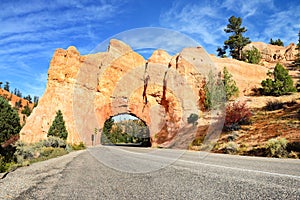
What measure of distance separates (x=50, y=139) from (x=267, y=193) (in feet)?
67.7

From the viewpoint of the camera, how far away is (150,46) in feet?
20.3

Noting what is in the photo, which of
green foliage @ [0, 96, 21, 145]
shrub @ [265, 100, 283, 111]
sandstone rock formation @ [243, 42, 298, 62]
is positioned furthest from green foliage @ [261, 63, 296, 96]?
green foliage @ [0, 96, 21, 145]

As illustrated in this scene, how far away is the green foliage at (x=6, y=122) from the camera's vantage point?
1717 centimetres

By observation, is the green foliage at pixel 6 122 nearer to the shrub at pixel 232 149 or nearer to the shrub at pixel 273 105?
the shrub at pixel 232 149

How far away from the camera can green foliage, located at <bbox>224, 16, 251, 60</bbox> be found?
44.8m

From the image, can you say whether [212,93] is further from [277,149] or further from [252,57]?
[252,57]

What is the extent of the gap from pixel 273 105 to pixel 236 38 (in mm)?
23227

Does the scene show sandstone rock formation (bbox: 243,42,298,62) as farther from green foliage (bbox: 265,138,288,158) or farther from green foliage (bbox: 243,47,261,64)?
green foliage (bbox: 265,138,288,158)

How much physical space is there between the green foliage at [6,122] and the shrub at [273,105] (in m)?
24.3

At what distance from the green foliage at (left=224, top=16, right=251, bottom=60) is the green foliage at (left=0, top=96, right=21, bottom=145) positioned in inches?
1564

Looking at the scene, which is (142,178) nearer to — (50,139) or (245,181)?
(245,181)

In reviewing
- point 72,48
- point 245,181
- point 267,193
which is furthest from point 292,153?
point 72,48

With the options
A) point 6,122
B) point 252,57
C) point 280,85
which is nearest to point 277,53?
point 252,57

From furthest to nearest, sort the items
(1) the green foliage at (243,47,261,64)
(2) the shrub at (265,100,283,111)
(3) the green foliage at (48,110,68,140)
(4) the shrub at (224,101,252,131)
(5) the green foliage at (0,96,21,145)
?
1. (1) the green foliage at (243,47,261,64)
2. (3) the green foliage at (48,110,68,140)
3. (2) the shrub at (265,100,283,111)
4. (4) the shrub at (224,101,252,131)
5. (5) the green foliage at (0,96,21,145)
